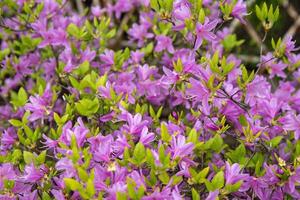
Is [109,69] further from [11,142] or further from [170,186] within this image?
[170,186]

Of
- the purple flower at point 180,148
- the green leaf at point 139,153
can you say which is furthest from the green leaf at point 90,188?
the purple flower at point 180,148

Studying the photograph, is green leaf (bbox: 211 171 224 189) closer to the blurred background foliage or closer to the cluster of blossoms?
the cluster of blossoms

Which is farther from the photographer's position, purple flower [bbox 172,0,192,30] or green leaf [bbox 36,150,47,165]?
purple flower [bbox 172,0,192,30]

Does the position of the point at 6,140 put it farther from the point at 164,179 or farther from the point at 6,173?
the point at 164,179

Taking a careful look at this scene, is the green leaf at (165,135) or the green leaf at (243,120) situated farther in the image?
the green leaf at (243,120)

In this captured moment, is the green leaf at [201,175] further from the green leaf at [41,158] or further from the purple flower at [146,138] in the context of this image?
the green leaf at [41,158]

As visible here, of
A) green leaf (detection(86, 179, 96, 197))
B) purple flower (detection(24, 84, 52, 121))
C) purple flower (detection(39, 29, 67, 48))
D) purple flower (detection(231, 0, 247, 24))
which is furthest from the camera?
purple flower (detection(39, 29, 67, 48))

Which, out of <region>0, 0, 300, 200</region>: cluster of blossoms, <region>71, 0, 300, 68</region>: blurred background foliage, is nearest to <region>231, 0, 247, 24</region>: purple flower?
<region>0, 0, 300, 200</region>: cluster of blossoms

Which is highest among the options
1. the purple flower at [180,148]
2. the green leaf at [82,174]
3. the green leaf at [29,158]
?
the green leaf at [82,174]
